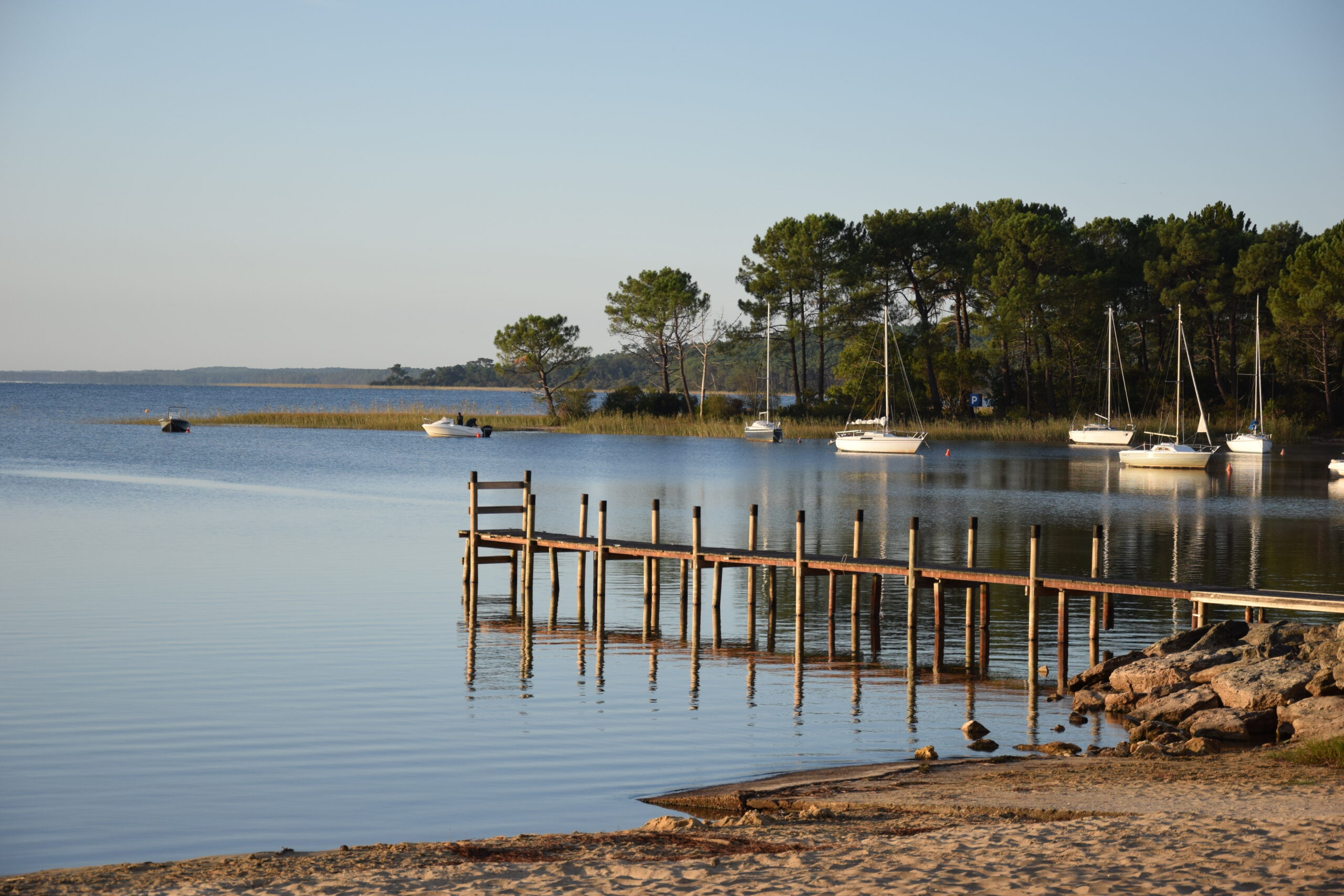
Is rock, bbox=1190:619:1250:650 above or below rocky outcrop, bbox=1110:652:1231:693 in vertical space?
above

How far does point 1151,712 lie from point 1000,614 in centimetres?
863

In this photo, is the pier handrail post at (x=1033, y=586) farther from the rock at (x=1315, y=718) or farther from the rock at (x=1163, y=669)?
the rock at (x=1315, y=718)

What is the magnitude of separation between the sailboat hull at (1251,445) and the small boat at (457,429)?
46.9 meters

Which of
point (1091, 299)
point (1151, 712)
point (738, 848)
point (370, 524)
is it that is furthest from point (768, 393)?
point (738, 848)

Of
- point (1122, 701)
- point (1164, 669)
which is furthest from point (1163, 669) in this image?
point (1122, 701)

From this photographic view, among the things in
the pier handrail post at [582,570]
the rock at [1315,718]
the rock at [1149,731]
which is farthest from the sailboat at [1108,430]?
the rock at [1315,718]

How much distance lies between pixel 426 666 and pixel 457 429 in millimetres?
69877

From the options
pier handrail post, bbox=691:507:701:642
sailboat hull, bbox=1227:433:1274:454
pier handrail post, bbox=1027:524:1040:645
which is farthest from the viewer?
sailboat hull, bbox=1227:433:1274:454

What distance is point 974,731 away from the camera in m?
14.8

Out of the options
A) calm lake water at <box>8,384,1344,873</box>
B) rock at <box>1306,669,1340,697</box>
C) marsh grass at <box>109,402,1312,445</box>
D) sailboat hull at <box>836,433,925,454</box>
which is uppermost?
marsh grass at <box>109,402,1312,445</box>

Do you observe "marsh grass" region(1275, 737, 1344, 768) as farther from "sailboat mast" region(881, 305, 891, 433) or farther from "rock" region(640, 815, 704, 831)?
"sailboat mast" region(881, 305, 891, 433)

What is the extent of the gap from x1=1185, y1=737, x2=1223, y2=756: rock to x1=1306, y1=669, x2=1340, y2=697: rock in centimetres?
136

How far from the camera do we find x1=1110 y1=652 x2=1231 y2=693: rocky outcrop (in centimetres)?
1598

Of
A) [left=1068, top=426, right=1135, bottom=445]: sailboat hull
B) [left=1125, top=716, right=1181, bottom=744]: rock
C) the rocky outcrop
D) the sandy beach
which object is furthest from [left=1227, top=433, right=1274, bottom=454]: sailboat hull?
the sandy beach
